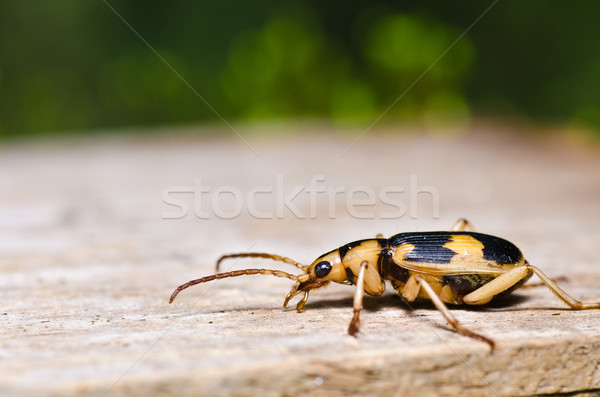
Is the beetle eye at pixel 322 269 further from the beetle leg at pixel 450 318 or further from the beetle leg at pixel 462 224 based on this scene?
the beetle leg at pixel 462 224

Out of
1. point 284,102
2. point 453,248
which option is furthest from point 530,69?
point 453,248

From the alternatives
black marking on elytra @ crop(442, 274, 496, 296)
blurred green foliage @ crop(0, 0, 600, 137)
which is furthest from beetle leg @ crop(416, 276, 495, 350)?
blurred green foliage @ crop(0, 0, 600, 137)

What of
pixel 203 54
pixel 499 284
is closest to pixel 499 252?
pixel 499 284

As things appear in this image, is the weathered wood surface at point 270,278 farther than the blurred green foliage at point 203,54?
No

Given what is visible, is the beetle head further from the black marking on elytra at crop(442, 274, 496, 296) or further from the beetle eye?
the black marking on elytra at crop(442, 274, 496, 296)

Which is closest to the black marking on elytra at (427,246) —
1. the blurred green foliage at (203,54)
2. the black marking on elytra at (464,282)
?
the black marking on elytra at (464,282)
